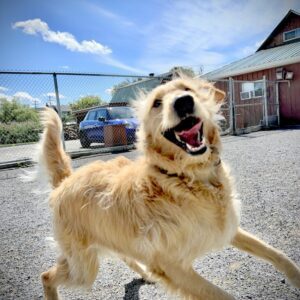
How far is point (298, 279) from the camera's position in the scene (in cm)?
227

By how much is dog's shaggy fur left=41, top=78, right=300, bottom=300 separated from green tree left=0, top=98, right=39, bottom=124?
286 inches

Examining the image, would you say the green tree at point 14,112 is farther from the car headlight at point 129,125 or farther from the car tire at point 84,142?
the car headlight at point 129,125

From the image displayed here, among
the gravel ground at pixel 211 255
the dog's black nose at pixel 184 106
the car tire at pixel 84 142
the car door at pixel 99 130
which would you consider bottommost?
the gravel ground at pixel 211 255

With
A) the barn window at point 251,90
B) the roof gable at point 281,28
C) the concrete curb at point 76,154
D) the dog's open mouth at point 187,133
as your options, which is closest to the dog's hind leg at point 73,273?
the dog's open mouth at point 187,133

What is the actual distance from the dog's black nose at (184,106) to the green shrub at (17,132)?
8818mm

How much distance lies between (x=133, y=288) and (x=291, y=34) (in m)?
25.4

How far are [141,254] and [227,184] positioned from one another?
0.81 m

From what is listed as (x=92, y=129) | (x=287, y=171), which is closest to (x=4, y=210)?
(x=287, y=171)

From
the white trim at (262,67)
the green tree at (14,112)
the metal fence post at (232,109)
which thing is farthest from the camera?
the white trim at (262,67)

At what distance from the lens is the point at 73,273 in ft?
7.91

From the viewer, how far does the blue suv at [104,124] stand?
11.2 meters

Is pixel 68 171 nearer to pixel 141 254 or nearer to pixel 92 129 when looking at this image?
pixel 141 254

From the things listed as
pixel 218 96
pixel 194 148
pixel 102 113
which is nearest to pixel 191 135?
pixel 194 148

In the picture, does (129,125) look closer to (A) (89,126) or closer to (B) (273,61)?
(A) (89,126)
